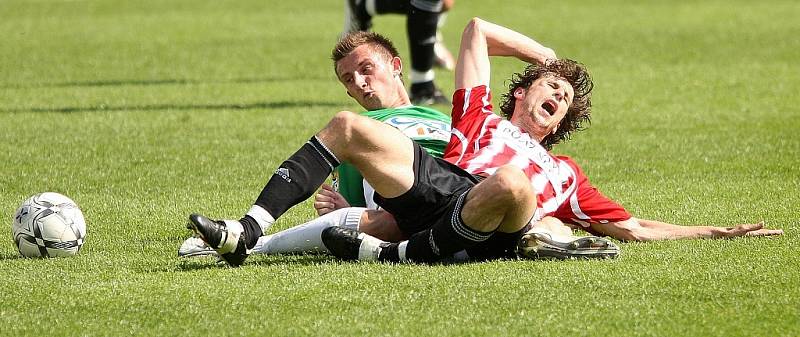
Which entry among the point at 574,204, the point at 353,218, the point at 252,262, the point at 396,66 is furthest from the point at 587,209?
the point at 252,262

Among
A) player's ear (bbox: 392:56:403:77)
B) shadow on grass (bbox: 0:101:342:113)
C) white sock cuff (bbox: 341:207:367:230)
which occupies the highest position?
player's ear (bbox: 392:56:403:77)

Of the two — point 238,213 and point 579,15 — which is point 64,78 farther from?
point 579,15

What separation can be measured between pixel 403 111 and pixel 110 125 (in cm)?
499

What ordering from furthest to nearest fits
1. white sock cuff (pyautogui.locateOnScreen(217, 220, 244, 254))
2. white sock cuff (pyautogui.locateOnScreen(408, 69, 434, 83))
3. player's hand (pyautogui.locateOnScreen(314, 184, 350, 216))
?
white sock cuff (pyautogui.locateOnScreen(408, 69, 434, 83)) < player's hand (pyautogui.locateOnScreen(314, 184, 350, 216)) < white sock cuff (pyautogui.locateOnScreen(217, 220, 244, 254))

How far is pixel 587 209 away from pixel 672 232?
46 cm

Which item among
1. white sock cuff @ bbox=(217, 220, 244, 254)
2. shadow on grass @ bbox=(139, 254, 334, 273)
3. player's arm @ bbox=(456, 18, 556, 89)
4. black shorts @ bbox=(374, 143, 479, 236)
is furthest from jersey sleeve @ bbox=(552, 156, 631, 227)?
white sock cuff @ bbox=(217, 220, 244, 254)

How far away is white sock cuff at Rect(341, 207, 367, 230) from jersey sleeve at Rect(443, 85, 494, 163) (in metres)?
0.52

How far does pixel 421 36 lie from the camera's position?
12.9 metres

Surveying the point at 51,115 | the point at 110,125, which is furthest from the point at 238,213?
the point at 51,115

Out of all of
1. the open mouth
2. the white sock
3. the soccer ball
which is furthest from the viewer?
the open mouth

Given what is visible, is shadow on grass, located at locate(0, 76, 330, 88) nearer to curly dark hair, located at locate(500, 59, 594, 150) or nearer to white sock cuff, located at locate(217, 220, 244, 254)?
curly dark hair, located at locate(500, 59, 594, 150)

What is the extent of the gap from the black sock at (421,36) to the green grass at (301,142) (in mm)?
782

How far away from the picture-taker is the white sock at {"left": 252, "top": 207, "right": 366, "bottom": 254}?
6.46 metres

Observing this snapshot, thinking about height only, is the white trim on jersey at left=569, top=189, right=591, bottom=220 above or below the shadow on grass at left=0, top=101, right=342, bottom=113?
above
